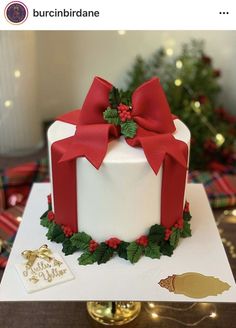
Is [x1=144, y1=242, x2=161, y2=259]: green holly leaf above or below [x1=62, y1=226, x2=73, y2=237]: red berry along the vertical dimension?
below

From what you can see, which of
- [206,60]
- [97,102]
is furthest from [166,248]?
[206,60]

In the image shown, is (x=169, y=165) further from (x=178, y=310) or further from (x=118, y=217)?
(x=178, y=310)

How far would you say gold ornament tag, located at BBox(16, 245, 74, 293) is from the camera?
86cm

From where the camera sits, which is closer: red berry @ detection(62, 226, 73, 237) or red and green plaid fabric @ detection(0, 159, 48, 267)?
red berry @ detection(62, 226, 73, 237)

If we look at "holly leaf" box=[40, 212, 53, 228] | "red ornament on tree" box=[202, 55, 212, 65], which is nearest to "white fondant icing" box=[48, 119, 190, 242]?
"holly leaf" box=[40, 212, 53, 228]

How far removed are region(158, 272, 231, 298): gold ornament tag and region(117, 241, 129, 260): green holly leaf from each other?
0.31 ft

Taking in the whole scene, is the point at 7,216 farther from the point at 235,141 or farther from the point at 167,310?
the point at 235,141

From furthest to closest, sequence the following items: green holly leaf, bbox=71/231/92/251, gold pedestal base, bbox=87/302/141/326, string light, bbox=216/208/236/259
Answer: string light, bbox=216/208/236/259 < gold pedestal base, bbox=87/302/141/326 < green holly leaf, bbox=71/231/92/251

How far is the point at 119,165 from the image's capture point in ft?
2.83

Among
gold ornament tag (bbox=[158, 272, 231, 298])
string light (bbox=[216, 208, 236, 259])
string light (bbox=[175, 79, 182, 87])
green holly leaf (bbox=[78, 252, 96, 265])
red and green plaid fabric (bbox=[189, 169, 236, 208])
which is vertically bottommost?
string light (bbox=[216, 208, 236, 259])

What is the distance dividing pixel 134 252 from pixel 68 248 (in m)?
0.14

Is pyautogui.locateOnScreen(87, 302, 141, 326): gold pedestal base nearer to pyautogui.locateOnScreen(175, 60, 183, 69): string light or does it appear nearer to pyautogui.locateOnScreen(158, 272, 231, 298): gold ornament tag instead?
pyautogui.locateOnScreen(158, 272, 231, 298): gold ornament tag

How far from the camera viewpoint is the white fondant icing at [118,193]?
2.86ft
